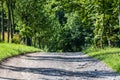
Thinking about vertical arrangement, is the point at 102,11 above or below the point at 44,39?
above

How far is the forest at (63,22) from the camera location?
40.0 metres

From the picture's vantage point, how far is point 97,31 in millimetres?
44969

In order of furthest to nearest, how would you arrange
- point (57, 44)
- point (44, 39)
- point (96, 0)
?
point (57, 44) < point (44, 39) < point (96, 0)

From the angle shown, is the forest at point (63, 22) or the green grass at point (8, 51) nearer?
the green grass at point (8, 51)

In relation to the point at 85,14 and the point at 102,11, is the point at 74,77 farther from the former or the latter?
the point at 85,14

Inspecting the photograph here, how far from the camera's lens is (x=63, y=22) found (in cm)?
10050

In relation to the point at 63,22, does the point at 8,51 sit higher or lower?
higher

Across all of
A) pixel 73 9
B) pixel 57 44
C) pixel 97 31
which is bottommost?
pixel 57 44

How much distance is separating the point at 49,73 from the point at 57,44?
78236 millimetres

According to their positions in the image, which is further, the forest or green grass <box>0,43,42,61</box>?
the forest

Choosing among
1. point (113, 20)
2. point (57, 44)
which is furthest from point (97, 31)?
point (57, 44)

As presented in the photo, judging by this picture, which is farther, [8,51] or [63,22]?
[63,22]

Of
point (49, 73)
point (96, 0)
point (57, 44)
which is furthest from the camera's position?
point (57, 44)

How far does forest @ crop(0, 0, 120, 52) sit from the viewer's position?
131ft
